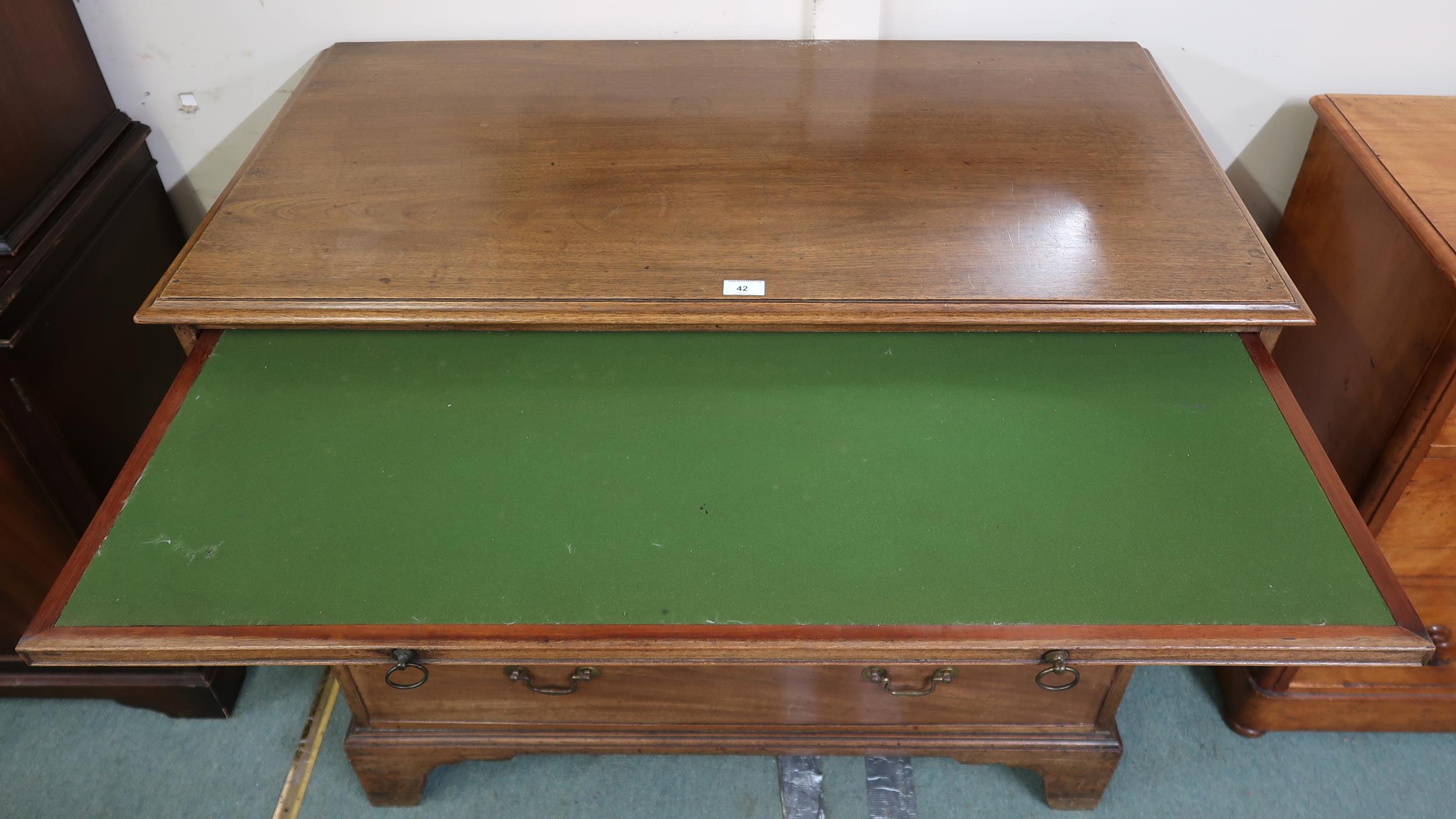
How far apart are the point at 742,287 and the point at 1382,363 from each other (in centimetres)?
104

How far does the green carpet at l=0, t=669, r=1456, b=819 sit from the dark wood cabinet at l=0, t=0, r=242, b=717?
9 centimetres

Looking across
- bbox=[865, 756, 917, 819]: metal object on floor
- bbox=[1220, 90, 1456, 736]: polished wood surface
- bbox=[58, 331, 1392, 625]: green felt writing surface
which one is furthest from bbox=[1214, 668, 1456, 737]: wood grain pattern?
bbox=[58, 331, 1392, 625]: green felt writing surface

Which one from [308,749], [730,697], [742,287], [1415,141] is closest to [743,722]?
[730,697]

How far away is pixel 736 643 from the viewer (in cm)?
101

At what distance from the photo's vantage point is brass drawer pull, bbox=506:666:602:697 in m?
1.46

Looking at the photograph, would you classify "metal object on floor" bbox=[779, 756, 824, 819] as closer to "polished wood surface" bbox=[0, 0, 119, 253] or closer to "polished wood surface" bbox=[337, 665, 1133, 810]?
"polished wood surface" bbox=[337, 665, 1133, 810]

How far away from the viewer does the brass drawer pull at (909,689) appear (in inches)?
56.4

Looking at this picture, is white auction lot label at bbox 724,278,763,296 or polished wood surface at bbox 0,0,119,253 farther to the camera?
polished wood surface at bbox 0,0,119,253

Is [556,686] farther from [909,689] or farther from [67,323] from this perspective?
[67,323]

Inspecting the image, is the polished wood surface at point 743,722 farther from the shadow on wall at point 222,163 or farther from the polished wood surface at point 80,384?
the shadow on wall at point 222,163

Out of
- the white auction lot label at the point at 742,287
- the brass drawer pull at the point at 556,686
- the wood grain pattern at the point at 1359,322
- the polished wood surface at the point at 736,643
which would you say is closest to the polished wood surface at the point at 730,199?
the white auction lot label at the point at 742,287

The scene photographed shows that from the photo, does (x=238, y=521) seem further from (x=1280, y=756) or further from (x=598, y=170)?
(x=1280, y=756)

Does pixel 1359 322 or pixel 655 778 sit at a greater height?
pixel 1359 322

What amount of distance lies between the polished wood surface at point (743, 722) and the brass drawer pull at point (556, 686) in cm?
2
